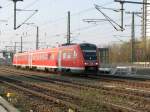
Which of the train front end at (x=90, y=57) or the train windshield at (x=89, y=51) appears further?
the train windshield at (x=89, y=51)

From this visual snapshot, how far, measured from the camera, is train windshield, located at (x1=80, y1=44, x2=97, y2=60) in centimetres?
4001

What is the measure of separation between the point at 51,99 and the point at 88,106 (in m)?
3.36

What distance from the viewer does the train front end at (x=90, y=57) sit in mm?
39594

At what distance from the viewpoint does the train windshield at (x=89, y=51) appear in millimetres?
40013

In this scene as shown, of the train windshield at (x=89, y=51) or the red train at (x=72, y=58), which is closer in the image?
the red train at (x=72, y=58)

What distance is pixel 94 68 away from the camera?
40094 millimetres

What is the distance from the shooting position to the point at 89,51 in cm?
4050

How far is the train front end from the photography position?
1559 inches

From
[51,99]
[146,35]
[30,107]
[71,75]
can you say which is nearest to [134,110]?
[30,107]

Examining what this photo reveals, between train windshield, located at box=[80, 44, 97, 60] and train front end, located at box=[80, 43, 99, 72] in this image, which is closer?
train front end, located at box=[80, 43, 99, 72]

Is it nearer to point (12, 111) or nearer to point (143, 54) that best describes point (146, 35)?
point (143, 54)

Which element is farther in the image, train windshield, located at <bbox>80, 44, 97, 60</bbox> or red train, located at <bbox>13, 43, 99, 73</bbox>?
train windshield, located at <bbox>80, 44, 97, 60</bbox>

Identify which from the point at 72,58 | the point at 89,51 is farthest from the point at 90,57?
the point at 72,58

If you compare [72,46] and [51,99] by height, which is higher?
[72,46]
